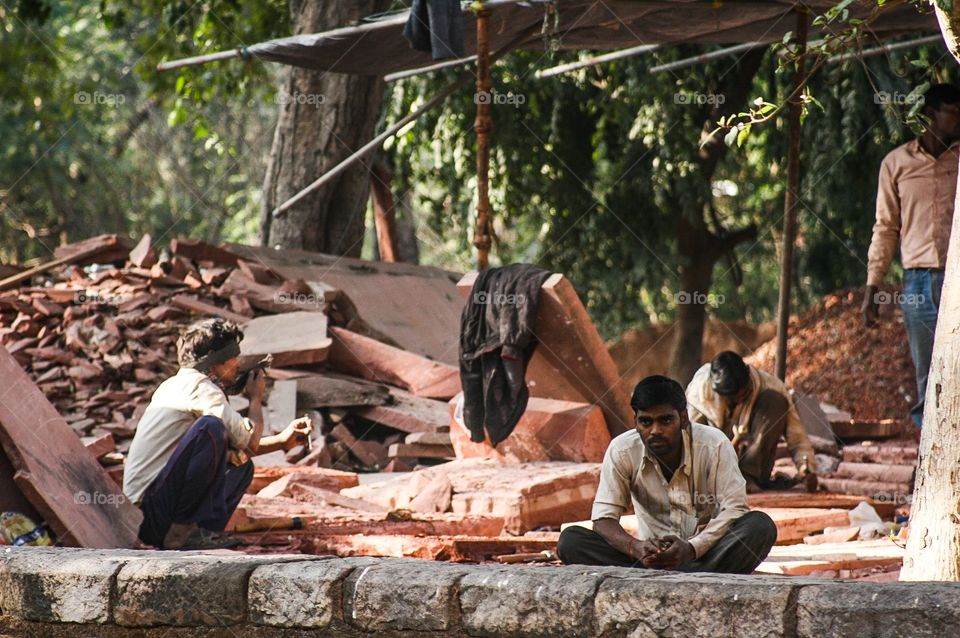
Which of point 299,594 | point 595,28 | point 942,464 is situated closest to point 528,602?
point 299,594

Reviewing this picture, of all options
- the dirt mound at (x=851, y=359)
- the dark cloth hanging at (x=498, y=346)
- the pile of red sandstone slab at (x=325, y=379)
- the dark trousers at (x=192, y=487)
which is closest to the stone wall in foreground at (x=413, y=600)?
the dark trousers at (x=192, y=487)

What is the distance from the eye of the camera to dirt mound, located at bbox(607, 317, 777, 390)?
18.4 meters

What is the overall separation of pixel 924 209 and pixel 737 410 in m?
1.73

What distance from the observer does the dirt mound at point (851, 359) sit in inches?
489

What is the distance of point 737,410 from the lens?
777 centimetres

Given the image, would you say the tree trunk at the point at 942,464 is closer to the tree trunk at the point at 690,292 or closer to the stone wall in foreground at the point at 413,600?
the stone wall in foreground at the point at 413,600

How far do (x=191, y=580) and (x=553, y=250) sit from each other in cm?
1146

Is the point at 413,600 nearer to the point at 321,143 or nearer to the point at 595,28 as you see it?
the point at 595,28

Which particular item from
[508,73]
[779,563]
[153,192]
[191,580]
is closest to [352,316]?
[508,73]

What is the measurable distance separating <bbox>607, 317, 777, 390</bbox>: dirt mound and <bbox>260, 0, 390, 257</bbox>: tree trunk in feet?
21.5

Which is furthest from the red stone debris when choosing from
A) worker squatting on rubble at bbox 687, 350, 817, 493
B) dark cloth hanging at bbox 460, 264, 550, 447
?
worker squatting on rubble at bbox 687, 350, 817, 493

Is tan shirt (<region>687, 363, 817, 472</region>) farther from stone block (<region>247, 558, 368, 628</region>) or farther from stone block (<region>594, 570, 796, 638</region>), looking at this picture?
stone block (<region>594, 570, 796, 638</region>)

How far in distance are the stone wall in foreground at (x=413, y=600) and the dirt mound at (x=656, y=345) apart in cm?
1444

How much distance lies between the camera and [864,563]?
18.4 feet
